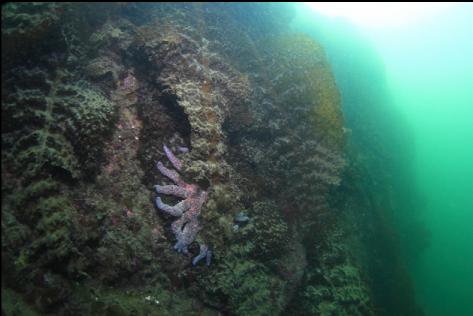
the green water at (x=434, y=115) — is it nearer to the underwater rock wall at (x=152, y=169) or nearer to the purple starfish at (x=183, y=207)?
the underwater rock wall at (x=152, y=169)

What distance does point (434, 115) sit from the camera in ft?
154

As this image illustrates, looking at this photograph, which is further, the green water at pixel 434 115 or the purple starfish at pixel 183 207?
the green water at pixel 434 115

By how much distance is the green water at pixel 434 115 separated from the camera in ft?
46.3

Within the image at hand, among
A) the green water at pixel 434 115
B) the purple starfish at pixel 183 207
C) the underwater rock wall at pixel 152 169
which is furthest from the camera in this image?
the green water at pixel 434 115

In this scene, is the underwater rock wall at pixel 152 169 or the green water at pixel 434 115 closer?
the underwater rock wall at pixel 152 169

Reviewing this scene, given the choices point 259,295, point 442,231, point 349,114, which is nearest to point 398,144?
point 349,114

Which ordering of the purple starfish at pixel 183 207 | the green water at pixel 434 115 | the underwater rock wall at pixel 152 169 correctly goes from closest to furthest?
the underwater rock wall at pixel 152 169, the purple starfish at pixel 183 207, the green water at pixel 434 115

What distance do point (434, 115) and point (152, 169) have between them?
53793 millimetres

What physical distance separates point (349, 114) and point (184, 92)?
825 centimetres

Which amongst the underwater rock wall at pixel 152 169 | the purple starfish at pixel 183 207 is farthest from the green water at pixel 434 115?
the purple starfish at pixel 183 207

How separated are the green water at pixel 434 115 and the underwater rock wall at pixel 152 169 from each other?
252 inches

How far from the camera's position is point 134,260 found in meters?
3.56

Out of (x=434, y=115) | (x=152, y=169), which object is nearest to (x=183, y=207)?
(x=152, y=169)

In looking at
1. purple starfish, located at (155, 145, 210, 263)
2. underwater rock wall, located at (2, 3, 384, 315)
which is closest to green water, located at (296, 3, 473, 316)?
underwater rock wall, located at (2, 3, 384, 315)
